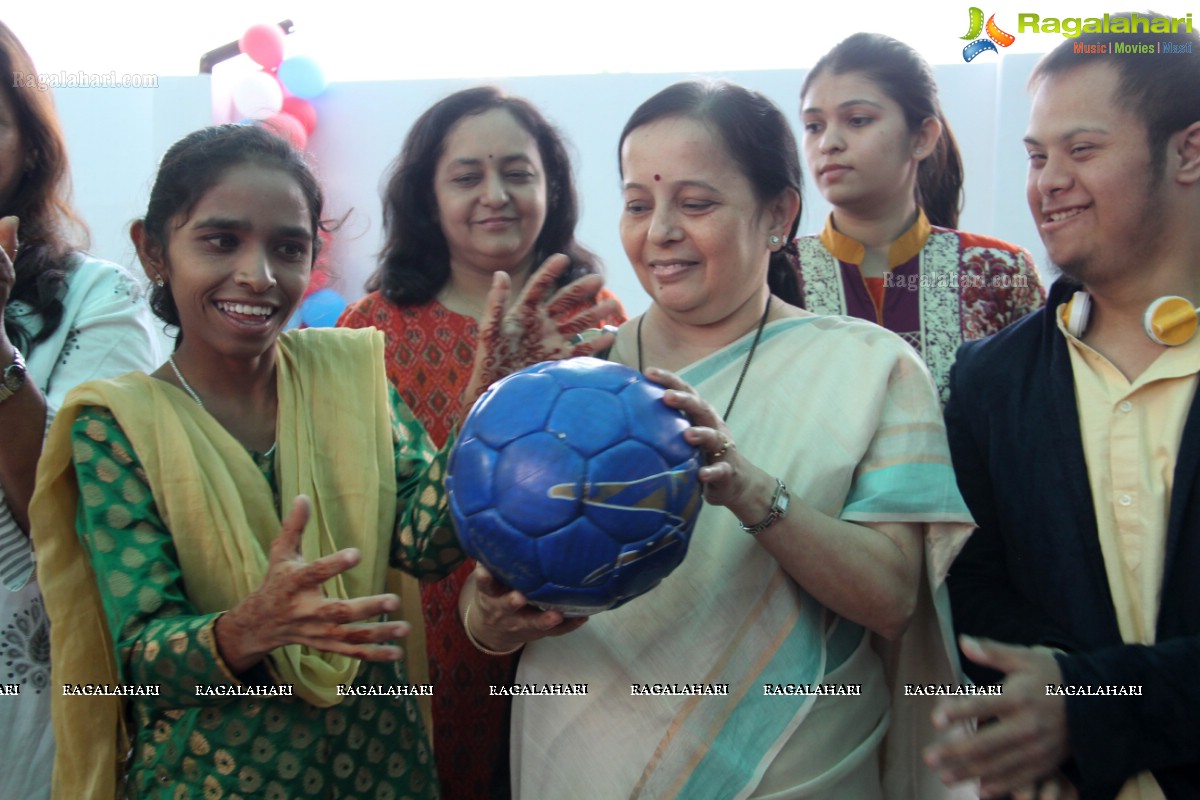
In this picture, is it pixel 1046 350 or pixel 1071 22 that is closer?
pixel 1046 350

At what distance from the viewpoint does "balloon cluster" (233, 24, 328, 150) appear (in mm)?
6559

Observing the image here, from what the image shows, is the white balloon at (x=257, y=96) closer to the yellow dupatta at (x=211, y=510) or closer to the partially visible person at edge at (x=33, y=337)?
the partially visible person at edge at (x=33, y=337)

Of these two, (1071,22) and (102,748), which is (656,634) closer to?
(102,748)

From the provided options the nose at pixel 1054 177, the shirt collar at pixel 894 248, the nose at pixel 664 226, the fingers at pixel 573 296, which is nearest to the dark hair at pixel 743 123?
the nose at pixel 664 226

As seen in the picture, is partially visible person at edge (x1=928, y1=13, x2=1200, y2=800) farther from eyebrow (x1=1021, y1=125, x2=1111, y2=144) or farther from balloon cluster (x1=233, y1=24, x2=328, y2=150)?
balloon cluster (x1=233, y1=24, x2=328, y2=150)

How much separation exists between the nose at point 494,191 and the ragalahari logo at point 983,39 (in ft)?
9.28

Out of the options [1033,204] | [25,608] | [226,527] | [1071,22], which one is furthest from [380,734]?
[1071,22]

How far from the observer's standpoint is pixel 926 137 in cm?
338

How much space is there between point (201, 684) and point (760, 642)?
0.98 meters

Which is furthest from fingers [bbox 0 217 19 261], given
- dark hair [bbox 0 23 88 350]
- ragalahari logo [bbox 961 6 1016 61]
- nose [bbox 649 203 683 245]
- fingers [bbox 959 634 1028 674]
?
ragalahari logo [bbox 961 6 1016 61]

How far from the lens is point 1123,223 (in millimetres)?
1979

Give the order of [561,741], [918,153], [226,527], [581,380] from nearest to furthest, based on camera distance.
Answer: [581,380], [226,527], [561,741], [918,153]

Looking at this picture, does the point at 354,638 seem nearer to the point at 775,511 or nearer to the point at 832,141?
the point at 775,511

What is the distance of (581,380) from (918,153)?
7.27ft
